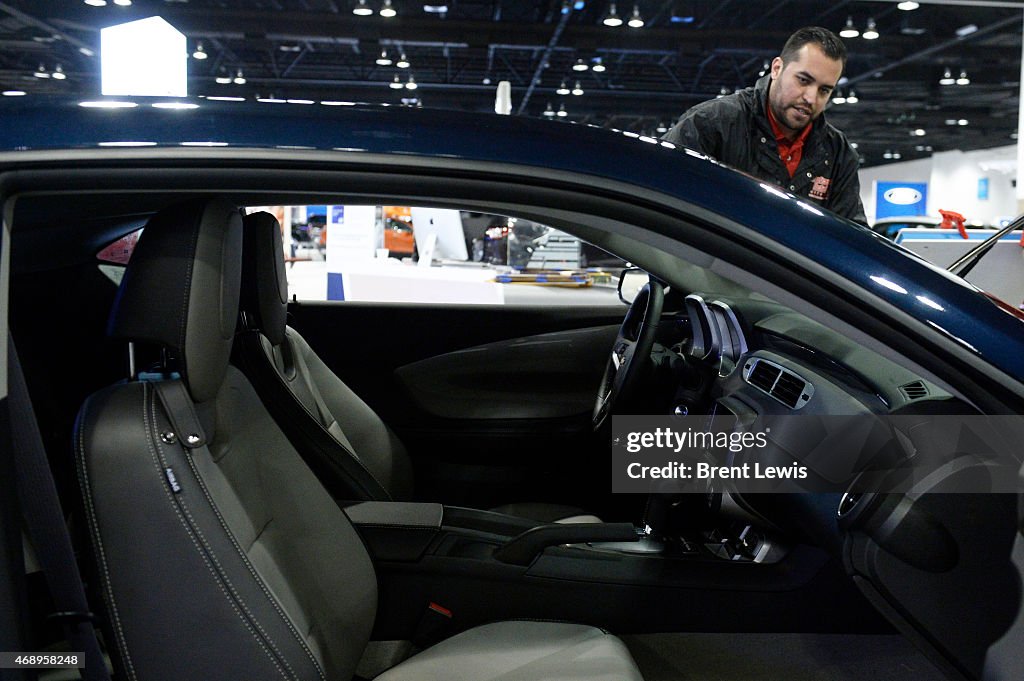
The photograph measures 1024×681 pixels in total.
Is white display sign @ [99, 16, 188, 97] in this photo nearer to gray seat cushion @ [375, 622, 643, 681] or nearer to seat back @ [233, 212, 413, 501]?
seat back @ [233, 212, 413, 501]

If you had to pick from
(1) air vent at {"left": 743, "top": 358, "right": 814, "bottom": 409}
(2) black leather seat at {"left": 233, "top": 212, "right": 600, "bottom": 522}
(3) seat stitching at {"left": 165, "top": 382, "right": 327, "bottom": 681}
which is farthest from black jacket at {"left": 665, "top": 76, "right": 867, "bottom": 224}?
(3) seat stitching at {"left": 165, "top": 382, "right": 327, "bottom": 681}

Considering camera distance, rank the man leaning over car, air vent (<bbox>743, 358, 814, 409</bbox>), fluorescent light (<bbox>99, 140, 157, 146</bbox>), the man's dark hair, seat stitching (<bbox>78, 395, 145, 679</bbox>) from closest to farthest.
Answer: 1. fluorescent light (<bbox>99, 140, 157, 146</bbox>)
2. seat stitching (<bbox>78, 395, 145, 679</bbox>)
3. air vent (<bbox>743, 358, 814, 409</bbox>)
4. the man's dark hair
5. the man leaning over car

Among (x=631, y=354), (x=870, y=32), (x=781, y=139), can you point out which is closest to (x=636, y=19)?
(x=870, y=32)

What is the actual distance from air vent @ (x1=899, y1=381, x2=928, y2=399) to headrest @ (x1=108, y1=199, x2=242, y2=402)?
926 millimetres

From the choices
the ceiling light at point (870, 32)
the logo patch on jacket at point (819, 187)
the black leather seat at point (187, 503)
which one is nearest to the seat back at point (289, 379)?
the black leather seat at point (187, 503)

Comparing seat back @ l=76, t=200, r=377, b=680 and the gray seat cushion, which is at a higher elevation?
seat back @ l=76, t=200, r=377, b=680

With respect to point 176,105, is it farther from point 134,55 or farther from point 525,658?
point 134,55

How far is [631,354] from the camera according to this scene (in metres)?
1.99

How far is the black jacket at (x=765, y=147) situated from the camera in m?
2.53

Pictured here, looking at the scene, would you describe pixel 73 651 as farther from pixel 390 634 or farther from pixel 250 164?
pixel 390 634

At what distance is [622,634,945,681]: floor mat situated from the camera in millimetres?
1663

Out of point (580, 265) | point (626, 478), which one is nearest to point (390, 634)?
point (626, 478)

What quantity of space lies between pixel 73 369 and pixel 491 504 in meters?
1.34

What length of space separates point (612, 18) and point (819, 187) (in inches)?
370
